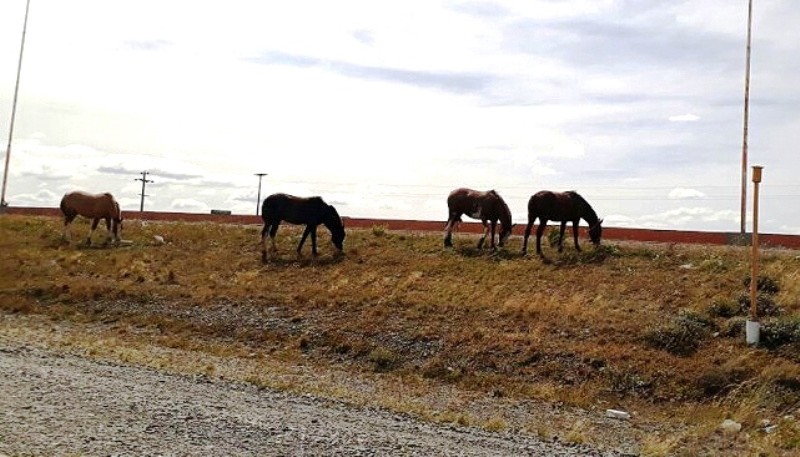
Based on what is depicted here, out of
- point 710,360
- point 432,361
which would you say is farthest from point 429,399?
point 710,360

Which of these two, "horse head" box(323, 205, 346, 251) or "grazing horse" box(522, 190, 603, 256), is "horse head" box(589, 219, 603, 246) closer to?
"grazing horse" box(522, 190, 603, 256)

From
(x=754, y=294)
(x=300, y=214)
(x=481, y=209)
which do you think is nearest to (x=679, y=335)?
(x=754, y=294)

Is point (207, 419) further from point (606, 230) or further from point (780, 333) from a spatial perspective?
point (606, 230)

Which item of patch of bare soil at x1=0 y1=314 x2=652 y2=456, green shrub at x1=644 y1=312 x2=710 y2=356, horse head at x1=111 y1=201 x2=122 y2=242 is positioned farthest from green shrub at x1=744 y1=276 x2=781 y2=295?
horse head at x1=111 y1=201 x2=122 y2=242

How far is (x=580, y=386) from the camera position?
45.9 feet

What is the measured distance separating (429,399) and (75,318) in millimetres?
10907

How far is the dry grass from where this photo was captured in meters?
13.6

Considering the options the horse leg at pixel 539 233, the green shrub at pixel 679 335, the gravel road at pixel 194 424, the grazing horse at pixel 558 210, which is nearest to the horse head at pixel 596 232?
the grazing horse at pixel 558 210

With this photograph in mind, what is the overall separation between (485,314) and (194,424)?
990cm

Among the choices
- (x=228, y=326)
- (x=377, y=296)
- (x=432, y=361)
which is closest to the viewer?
(x=432, y=361)

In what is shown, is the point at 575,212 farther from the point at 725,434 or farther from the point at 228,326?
the point at 725,434

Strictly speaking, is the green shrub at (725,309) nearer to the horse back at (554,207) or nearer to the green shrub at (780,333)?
the green shrub at (780,333)

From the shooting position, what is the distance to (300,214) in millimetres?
26297

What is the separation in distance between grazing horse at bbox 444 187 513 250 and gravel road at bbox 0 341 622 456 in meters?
14.6
